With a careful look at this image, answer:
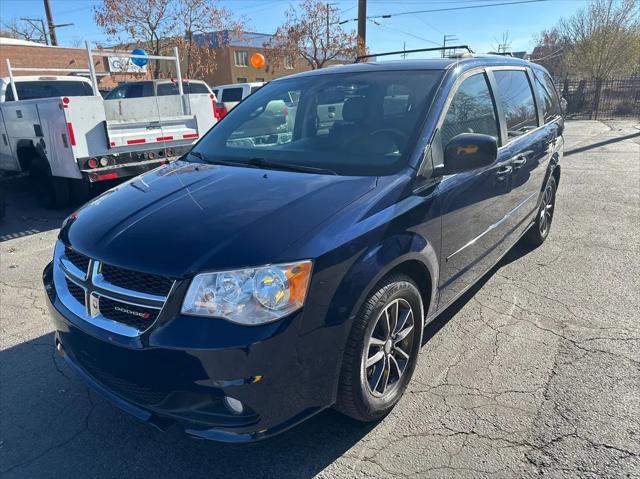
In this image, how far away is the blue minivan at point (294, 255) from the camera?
6.63ft

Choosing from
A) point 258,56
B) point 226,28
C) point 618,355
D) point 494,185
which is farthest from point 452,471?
point 226,28

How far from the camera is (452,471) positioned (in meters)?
2.33

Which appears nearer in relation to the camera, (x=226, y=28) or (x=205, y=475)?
(x=205, y=475)

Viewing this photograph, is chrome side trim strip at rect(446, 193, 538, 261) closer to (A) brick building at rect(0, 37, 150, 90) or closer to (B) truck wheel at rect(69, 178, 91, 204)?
(B) truck wheel at rect(69, 178, 91, 204)

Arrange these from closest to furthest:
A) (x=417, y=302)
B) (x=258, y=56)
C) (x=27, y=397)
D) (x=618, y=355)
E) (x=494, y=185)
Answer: (x=417, y=302)
(x=27, y=397)
(x=618, y=355)
(x=494, y=185)
(x=258, y=56)

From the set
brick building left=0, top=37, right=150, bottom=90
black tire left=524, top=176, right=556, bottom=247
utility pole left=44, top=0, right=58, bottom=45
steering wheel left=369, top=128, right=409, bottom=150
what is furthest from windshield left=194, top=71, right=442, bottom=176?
utility pole left=44, top=0, right=58, bottom=45

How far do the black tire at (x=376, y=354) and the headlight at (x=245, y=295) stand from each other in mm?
441

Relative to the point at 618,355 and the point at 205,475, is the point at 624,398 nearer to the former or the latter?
the point at 618,355

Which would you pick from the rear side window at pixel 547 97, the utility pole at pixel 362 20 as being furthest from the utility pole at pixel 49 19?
the rear side window at pixel 547 97

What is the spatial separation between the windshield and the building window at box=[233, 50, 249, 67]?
52822 mm

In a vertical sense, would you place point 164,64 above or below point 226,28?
below

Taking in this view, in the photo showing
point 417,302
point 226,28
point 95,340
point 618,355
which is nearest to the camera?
point 95,340

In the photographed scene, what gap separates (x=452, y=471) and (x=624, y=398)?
4.04 feet

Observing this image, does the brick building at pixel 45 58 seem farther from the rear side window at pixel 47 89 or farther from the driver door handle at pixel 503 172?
the driver door handle at pixel 503 172
